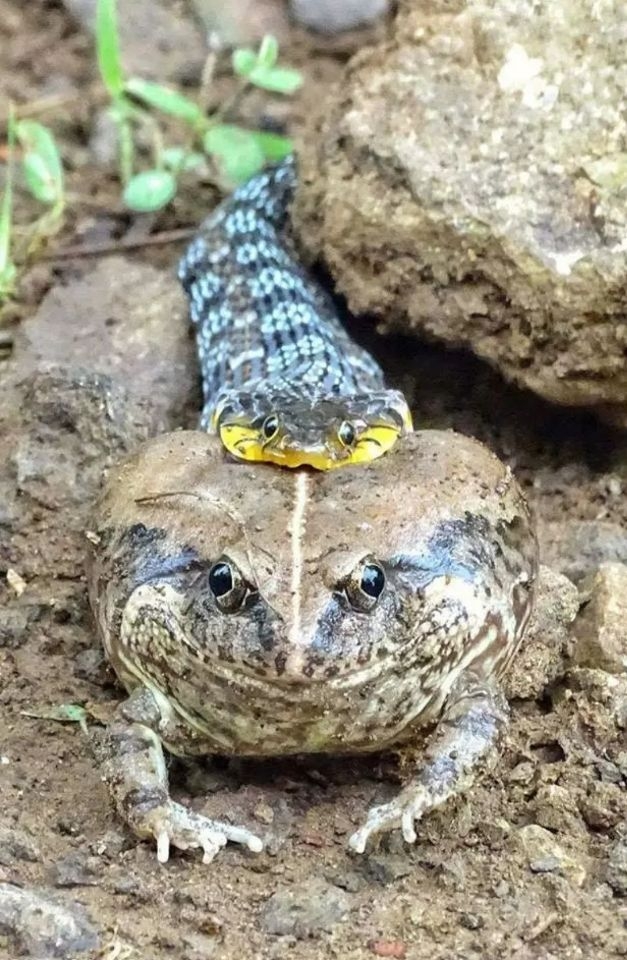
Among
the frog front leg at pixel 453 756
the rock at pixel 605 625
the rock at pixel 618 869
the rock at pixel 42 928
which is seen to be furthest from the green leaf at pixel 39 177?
the rock at pixel 618 869

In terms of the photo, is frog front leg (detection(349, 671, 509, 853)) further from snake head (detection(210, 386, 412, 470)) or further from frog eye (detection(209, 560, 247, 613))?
snake head (detection(210, 386, 412, 470))

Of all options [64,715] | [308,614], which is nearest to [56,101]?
[64,715]

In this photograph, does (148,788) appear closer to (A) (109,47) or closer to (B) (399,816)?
(B) (399,816)

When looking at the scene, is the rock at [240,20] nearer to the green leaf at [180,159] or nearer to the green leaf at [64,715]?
the green leaf at [180,159]

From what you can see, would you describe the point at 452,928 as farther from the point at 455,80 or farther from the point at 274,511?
the point at 455,80

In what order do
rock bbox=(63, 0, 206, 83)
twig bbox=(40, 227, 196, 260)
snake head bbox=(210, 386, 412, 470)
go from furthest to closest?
rock bbox=(63, 0, 206, 83) < twig bbox=(40, 227, 196, 260) < snake head bbox=(210, 386, 412, 470)

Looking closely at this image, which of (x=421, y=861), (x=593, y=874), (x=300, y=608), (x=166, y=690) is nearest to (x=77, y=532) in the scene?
(x=166, y=690)

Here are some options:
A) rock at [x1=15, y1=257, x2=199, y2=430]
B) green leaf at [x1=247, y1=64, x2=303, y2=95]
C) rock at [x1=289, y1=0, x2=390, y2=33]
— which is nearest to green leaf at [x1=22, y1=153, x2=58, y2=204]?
rock at [x1=15, y1=257, x2=199, y2=430]
